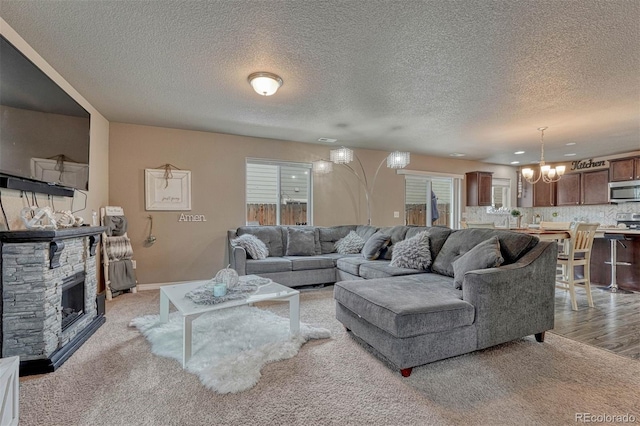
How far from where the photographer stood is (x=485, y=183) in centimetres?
704

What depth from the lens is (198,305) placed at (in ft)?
7.20

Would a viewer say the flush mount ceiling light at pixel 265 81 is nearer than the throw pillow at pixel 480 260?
No

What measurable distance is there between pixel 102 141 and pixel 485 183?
24.9 ft

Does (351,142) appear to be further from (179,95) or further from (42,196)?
(42,196)

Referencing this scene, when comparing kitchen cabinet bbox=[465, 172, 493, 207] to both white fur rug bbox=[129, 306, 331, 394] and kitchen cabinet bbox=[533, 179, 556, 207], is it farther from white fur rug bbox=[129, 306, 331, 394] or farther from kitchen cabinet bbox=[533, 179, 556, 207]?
white fur rug bbox=[129, 306, 331, 394]

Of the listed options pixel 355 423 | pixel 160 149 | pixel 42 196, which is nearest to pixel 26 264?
pixel 42 196

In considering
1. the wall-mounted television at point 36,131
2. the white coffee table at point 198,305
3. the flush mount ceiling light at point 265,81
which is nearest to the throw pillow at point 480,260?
the white coffee table at point 198,305

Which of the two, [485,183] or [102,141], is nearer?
[102,141]

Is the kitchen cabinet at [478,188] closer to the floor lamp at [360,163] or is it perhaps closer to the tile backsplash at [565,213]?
the tile backsplash at [565,213]

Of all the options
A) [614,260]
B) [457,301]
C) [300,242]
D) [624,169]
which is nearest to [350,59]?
[457,301]

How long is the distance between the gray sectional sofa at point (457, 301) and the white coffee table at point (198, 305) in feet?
1.34

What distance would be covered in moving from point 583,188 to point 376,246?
594 centimetres

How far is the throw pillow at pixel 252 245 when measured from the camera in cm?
404

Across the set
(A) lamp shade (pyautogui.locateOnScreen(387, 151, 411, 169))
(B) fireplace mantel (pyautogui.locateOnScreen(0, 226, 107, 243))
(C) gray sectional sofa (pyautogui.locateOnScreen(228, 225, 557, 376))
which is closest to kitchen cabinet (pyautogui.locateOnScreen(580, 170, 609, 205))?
(A) lamp shade (pyautogui.locateOnScreen(387, 151, 411, 169))
